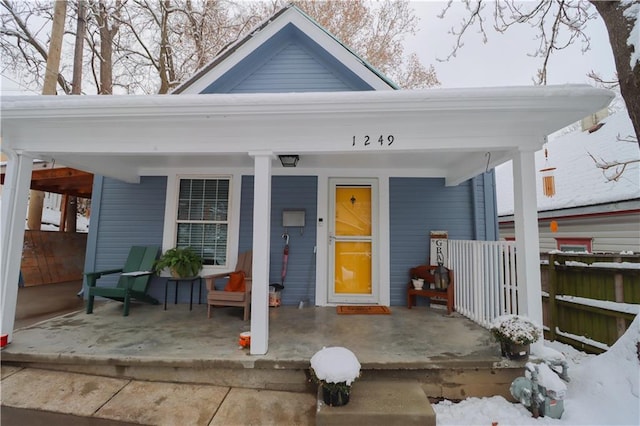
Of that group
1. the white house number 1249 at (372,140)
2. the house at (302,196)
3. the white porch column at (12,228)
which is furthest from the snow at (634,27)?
the white porch column at (12,228)

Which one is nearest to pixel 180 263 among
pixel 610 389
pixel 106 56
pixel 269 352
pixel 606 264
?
pixel 269 352

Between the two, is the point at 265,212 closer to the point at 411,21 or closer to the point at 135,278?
the point at 135,278

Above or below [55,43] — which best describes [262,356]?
below

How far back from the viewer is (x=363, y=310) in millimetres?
4457

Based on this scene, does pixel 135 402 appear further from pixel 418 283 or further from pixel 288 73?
pixel 288 73

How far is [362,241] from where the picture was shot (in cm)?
494

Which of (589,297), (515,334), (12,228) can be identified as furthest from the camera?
(589,297)

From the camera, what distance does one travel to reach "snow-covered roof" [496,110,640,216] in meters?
5.79

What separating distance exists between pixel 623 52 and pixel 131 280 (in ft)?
19.4

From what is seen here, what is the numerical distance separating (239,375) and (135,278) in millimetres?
2635

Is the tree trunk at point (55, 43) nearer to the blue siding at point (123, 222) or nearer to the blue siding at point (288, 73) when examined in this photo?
the blue siding at point (123, 222)

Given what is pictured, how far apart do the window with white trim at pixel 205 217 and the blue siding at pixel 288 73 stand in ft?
5.01

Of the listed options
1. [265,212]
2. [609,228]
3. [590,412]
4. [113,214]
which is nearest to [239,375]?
[265,212]

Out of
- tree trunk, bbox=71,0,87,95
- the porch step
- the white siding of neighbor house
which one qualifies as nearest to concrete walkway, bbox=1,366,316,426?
the porch step
